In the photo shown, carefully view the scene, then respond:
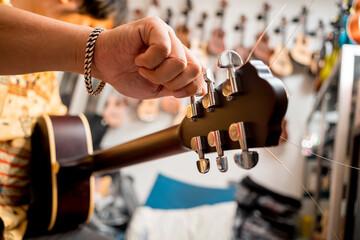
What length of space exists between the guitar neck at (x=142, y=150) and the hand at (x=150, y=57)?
169 millimetres

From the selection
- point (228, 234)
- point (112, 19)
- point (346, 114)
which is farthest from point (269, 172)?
point (112, 19)

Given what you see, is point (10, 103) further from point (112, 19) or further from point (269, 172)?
point (269, 172)

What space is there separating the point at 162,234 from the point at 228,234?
43cm

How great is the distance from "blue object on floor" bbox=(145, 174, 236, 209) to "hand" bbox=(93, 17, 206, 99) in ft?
6.25

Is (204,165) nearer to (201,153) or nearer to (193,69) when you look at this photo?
(201,153)

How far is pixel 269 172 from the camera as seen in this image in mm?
3238

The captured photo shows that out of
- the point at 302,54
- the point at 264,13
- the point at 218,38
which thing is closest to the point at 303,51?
the point at 302,54

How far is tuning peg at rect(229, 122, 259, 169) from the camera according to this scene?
1.38 feet

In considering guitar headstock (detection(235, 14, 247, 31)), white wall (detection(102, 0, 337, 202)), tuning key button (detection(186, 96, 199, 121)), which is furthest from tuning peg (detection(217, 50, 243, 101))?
guitar headstock (detection(235, 14, 247, 31))

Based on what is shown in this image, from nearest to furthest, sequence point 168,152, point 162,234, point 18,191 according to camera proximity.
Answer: point 168,152 < point 18,191 < point 162,234

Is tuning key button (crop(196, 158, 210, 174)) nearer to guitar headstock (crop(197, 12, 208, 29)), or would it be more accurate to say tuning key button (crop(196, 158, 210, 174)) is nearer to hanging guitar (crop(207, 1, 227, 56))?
hanging guitar (crop(207, 1, 227, 56))

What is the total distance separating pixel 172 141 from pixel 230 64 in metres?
0.28

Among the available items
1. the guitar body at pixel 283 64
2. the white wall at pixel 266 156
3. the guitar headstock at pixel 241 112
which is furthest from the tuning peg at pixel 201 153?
the guitar body at pixel 283 64

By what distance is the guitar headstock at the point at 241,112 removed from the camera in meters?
0.42
